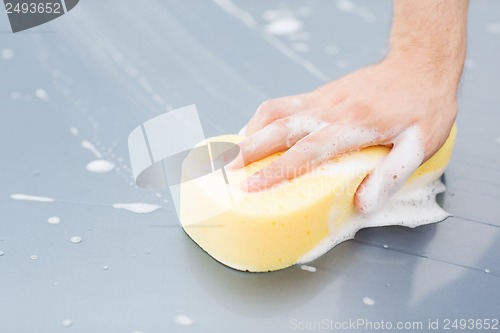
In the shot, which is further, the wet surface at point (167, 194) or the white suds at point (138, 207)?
the white suds at point (138, 207)

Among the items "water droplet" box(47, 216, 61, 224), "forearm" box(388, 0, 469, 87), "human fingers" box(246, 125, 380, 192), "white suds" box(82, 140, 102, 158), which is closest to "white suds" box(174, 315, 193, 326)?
"human fingers" box(246, 125, 380, 192)

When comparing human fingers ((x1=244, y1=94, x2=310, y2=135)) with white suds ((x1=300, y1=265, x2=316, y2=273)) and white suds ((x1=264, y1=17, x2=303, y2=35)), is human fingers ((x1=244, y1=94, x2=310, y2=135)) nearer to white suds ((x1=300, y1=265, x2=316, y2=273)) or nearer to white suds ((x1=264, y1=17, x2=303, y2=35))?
white suds ((x1=300, y1=265, x2=316, y2=273))

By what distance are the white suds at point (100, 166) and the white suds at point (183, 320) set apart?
44 cm

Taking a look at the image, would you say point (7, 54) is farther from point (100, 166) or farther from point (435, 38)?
point (435, 38)

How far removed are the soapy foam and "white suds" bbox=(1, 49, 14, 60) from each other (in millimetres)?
1039

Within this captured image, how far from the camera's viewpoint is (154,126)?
1.41 metres

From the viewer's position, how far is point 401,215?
1.19 m

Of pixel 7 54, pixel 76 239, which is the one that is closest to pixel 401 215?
pixel 76 239

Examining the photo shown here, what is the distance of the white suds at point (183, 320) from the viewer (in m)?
0.97

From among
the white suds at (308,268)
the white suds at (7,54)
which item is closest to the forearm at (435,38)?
the white suds at (308,268)

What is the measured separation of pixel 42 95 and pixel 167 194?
0.52 m

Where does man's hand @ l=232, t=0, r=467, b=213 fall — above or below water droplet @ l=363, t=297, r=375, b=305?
above

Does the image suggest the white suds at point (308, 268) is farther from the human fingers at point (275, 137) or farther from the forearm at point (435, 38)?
the forearm at point (435, 38)

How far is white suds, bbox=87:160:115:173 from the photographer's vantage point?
130 cm
